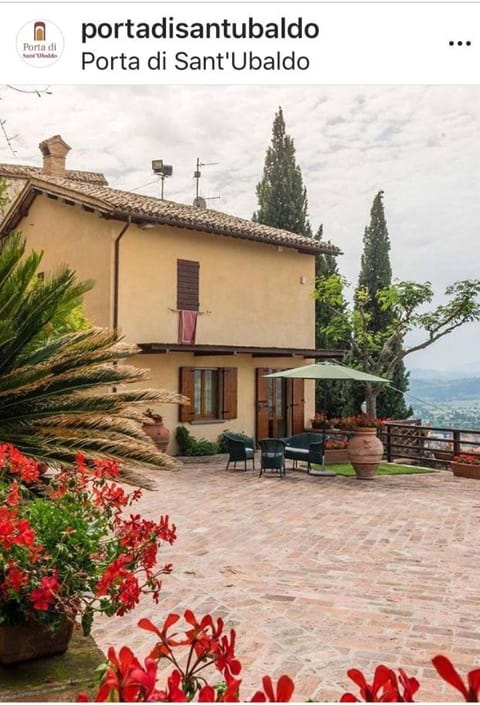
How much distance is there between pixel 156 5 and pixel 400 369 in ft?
69.2

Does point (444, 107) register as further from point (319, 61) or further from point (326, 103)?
point (319, 61)

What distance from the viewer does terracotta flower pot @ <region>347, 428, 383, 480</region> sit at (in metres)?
11.5

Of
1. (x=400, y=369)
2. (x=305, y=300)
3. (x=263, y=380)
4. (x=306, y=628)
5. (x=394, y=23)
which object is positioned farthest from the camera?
(x=400, y=369)

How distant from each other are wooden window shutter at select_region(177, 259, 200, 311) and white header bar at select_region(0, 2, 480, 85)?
1311cm

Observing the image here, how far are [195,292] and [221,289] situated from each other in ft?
2.95

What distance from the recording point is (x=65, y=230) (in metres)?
15.4

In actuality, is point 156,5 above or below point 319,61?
above

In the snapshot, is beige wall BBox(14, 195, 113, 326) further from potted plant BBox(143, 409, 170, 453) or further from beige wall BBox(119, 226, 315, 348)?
potted plant BBox(143, 409, 170, 453)

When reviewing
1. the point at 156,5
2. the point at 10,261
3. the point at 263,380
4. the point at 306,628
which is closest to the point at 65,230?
the point at 263,380

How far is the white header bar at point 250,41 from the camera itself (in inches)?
77.9

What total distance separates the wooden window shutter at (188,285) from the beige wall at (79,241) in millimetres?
1938

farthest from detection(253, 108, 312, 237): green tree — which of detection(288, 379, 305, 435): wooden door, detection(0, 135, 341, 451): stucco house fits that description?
detection(288, 379, 305, 435): wooden door

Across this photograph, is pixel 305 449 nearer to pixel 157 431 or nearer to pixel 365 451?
pixel 365 451

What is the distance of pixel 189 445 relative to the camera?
14.5 metres
